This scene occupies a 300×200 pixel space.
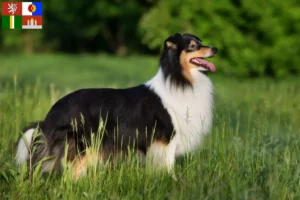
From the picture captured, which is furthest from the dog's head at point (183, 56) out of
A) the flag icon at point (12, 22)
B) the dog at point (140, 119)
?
the flag icon at point (12, 22)

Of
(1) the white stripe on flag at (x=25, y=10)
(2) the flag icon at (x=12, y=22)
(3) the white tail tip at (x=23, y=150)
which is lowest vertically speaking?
(3) the white tail tip at (x=23, y=150)

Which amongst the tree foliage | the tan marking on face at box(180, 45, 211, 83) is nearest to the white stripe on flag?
the tan marking on face at box(180, 45, 211, 83)

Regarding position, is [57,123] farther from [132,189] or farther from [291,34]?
[291,34]

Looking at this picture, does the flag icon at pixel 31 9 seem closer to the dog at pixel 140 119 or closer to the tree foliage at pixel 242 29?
the dog at pixel 140 119

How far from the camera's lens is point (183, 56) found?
651 cm

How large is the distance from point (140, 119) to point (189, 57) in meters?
0.86

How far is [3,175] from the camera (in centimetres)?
552

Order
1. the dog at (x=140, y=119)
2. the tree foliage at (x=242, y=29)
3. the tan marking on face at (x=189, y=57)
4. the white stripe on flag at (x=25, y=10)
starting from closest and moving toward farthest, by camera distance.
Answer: the dog at (x=140, y=119)
the tan marking on face at (x=189, y=57)
the white stripe on flag at (x=25, y=10)
the tree foliage at (x=242, y=29)

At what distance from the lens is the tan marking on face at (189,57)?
21.2 ft

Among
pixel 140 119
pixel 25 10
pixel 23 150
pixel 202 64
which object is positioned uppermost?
pixel 25 10

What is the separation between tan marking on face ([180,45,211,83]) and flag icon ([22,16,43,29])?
1833mm

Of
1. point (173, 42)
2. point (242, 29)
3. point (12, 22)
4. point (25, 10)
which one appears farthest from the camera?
point (242, 29)

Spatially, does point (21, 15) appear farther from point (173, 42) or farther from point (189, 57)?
point (189, 57)

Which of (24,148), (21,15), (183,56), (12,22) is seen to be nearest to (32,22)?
(21,15)
